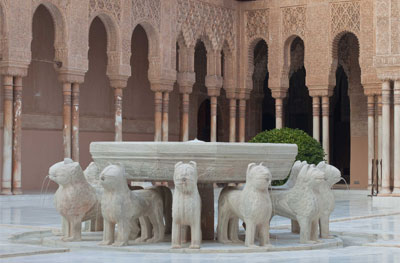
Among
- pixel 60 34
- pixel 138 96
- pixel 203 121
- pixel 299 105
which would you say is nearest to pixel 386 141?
pixel 60 34

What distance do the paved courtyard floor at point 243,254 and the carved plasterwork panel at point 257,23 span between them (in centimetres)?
933

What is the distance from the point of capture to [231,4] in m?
22.1

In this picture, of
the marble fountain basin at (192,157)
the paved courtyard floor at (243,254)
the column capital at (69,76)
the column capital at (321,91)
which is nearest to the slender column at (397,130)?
the paved courtyard floor at (243,254)

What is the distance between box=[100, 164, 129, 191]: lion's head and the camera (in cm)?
691

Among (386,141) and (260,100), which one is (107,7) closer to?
(386,141)

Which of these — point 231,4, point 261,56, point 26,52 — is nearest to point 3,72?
point 26,52

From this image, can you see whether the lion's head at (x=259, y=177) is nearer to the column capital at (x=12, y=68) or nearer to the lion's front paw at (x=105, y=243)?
the lion's front paw at (x=105, y=243)

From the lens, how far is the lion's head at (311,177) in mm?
7188

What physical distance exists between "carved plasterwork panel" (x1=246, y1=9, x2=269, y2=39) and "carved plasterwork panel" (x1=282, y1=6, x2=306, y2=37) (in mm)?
620

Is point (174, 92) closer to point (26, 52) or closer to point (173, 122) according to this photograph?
point (173, 122)

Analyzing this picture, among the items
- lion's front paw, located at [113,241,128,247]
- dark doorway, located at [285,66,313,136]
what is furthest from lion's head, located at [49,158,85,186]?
dark doorway, located at [285,66,313,136]

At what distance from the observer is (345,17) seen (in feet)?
66.4

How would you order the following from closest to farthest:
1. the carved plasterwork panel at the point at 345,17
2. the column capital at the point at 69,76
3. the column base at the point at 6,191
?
the column base at the point at 6,191, the column capital at the point at 69,76, the carved plasterwork panel at the point at 345,17

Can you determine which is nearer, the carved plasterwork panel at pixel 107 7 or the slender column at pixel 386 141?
the slender column at pixel 386 141
